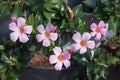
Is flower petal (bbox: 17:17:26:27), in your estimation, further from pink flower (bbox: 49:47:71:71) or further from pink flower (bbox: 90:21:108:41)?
pink flower (bbox: 90:21:108:41)

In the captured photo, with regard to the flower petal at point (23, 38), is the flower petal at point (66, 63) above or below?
below

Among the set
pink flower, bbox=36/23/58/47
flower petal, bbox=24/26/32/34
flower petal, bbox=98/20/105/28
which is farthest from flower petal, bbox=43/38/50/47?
flower petal, bbox=98/20/105/28

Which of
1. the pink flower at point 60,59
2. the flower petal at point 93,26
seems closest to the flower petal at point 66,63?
the pink flower at point 60,59

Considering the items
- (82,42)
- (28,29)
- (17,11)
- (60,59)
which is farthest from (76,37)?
(17,11)

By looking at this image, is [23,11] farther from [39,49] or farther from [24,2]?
[39,49]

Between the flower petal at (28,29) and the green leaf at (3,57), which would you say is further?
the green leaf at (3,57)

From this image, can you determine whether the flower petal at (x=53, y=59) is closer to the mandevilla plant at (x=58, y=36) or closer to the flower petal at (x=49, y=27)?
the mandevilla plant at (x=58, y=36)

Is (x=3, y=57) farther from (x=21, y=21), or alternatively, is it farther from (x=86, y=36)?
(x=86, y=36)
